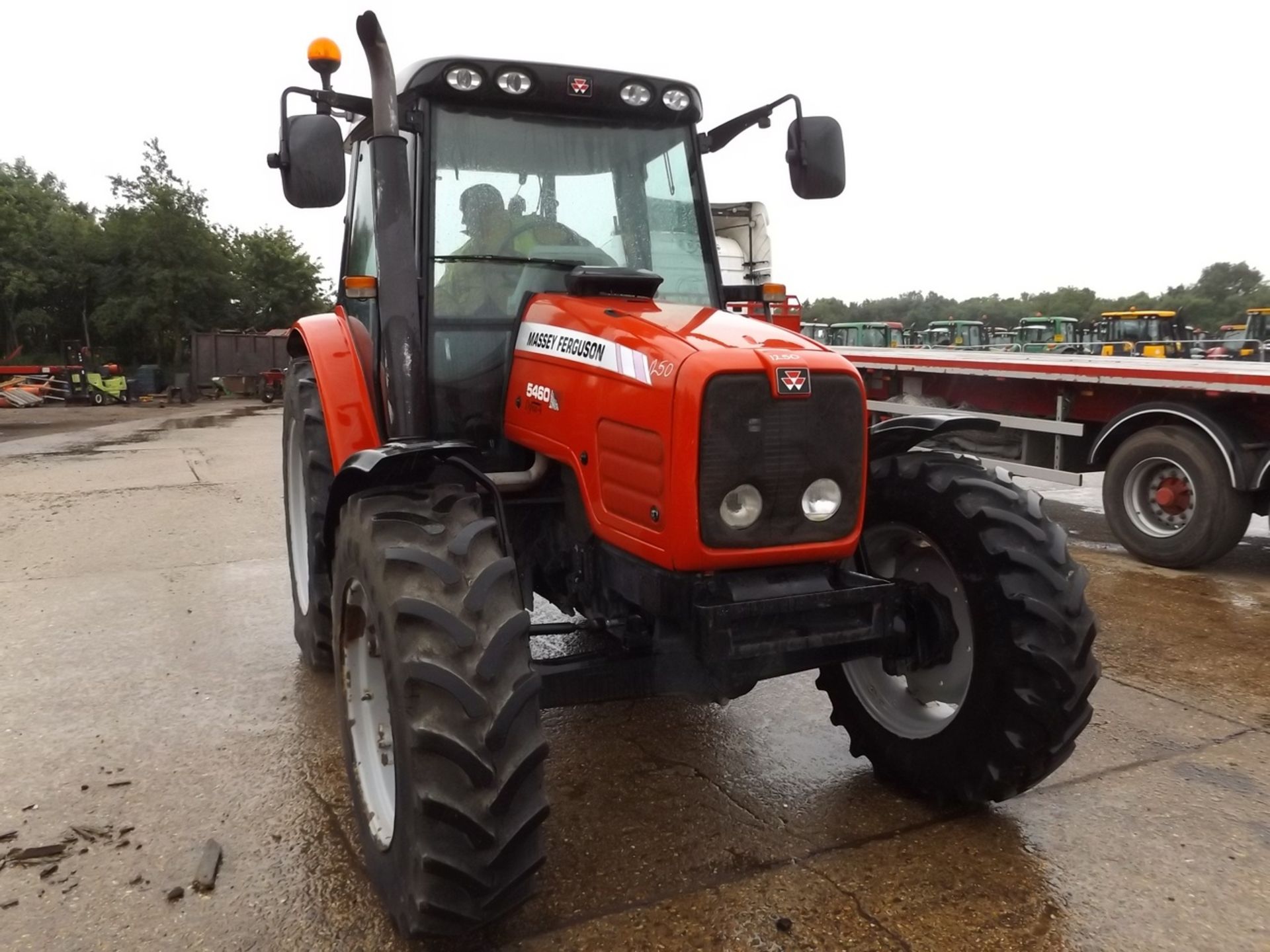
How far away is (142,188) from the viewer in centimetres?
3519

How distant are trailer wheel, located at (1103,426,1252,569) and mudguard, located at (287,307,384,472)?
5.57 m

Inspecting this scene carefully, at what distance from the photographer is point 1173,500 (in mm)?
6789

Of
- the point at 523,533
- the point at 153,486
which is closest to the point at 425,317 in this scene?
the point at 523,533

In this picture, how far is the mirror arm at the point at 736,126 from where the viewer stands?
360 cm

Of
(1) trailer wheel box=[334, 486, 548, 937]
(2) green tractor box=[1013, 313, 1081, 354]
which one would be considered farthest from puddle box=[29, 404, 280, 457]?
(2) green tractor box=[1013, 313, 1081, 354]

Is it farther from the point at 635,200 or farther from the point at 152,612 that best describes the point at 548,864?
the point at 152,612

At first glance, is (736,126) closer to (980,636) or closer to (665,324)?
(665,324)

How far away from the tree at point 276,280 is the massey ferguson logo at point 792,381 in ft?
136

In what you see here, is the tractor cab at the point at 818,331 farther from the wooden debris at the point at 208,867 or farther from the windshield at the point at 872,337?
the wooden debris at the point at 208,867

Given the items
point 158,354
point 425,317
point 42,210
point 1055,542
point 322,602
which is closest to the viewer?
point 1055,542

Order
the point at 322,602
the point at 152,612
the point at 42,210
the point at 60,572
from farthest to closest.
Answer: the point at 42,210, the point at 60,572, the point at 152,612, the point at 322,602

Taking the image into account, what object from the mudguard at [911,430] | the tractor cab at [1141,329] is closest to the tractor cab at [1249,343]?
the tractor cab at [1141,329]

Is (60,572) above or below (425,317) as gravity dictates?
below

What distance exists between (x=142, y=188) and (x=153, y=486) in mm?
29897
